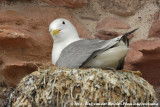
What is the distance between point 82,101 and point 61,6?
0.94m

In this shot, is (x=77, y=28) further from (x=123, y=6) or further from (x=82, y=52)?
(x=82, y=52)

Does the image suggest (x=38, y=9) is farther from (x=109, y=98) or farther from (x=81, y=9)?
(x=109, y=98)

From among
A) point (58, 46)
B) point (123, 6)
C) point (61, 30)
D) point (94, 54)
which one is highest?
point (123, 6)

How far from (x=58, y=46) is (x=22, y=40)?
0.76ft

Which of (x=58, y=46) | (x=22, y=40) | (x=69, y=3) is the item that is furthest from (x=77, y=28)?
(x=22, y=40)

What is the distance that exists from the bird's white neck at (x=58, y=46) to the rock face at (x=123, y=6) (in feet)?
1.30

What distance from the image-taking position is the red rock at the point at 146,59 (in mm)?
2066

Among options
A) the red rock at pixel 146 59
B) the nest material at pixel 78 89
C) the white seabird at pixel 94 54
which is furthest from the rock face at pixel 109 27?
the nest material at pixel 78 89

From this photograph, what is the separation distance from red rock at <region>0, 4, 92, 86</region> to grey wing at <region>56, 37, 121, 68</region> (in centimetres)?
27

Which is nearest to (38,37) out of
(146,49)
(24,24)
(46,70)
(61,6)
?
(24,24)

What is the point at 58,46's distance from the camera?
2.03 meters

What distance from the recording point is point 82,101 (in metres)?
1.56

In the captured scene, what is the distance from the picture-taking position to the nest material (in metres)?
1.57

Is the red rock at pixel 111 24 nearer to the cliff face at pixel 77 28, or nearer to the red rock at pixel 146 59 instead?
the cliff face at pixel 77 28
